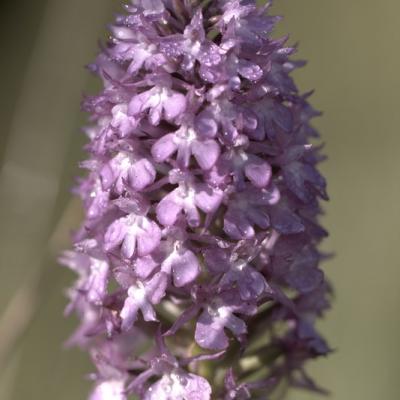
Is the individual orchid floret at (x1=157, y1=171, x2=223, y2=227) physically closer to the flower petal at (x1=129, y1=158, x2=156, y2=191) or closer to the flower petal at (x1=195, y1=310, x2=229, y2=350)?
the flower petal at (x1=129, y1=158, x2=156, y2=191)

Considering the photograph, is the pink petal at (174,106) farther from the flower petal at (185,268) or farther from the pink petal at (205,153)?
the flower petal at (185,268)

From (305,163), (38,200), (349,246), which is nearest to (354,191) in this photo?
(349,246)

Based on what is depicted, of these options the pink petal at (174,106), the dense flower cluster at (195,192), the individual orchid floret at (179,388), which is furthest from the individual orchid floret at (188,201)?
the individual orchid floret at (179,388)

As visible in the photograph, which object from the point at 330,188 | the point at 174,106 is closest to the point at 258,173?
the point at 174,106

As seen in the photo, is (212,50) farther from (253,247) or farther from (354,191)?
(354,191)

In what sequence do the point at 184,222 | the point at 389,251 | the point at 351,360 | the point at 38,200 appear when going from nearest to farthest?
the point at 184,222, the point at 38,200, the point at 351,360, the point at 389,251

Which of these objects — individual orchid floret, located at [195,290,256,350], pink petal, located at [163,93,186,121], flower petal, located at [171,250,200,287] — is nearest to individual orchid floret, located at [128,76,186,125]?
pink petal, located at [163,93,186,121]

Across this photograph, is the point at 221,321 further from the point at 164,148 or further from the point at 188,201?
the point at 164,148
